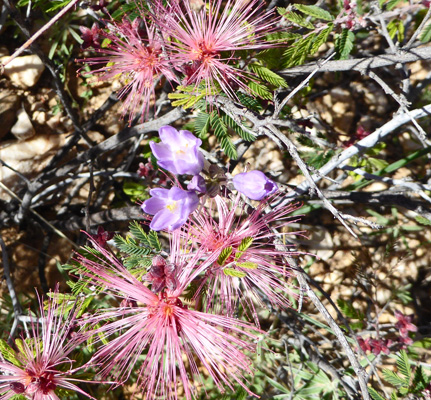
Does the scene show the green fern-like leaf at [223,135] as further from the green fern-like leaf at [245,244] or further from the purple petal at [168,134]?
the green fern-like leaf at [245,244]

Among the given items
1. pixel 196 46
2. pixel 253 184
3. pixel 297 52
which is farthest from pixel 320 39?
pixel 253 184

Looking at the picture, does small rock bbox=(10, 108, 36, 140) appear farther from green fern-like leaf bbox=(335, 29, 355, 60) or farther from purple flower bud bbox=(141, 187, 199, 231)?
green fern-like leaf bbox=(335, 29, 355, 60)

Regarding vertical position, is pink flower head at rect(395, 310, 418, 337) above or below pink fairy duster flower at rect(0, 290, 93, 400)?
above

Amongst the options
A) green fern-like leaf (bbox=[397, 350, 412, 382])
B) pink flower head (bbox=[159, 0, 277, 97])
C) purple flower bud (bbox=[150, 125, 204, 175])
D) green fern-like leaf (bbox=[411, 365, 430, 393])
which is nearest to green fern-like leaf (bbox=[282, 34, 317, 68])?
pink flower head (bbox=[159, 0, 277, 97])

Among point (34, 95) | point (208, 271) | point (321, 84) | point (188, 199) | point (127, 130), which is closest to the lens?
point (188, 199)

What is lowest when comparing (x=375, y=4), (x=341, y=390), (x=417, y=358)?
(x=341, y=390)

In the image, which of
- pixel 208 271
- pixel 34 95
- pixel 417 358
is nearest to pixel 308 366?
pixel 417 358

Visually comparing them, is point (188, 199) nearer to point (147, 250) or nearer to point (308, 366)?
point (147, 250)
